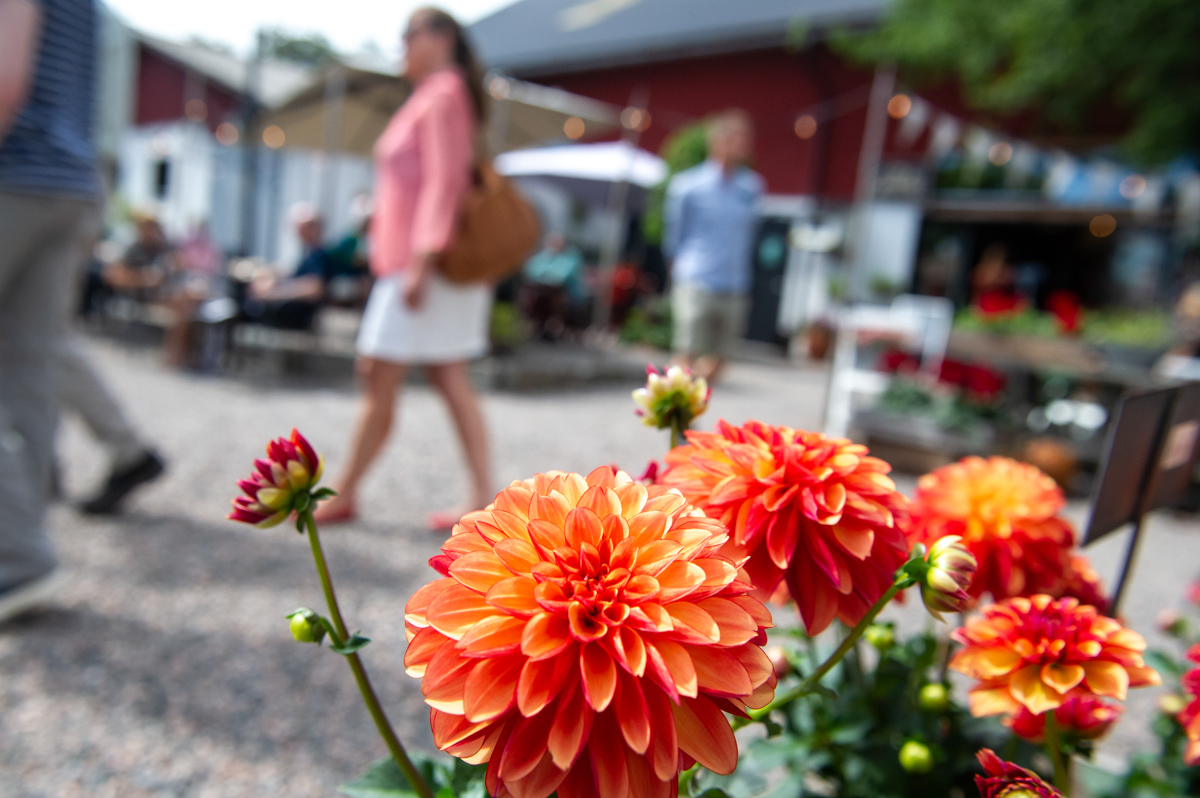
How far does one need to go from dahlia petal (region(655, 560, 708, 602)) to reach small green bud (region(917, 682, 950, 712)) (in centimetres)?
61

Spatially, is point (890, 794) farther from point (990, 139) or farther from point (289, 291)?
point (990, 139)

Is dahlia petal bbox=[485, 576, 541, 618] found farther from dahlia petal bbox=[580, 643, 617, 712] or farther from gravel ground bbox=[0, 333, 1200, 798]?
gravel ground bbox=[0, 333, 1200, 798]

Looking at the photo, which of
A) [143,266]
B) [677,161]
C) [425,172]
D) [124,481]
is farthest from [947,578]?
[677,161]

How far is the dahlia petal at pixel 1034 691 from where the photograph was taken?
70 cm

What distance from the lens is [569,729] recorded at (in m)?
0.48

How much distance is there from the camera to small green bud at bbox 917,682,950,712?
3.19ft

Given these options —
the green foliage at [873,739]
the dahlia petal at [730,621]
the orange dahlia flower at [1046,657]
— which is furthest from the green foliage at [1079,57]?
the dahlia petal at [730,621]

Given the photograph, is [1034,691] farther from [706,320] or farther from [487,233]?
[706,320]

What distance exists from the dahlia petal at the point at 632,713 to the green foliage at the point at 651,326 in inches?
423

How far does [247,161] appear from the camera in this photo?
8.52 meters

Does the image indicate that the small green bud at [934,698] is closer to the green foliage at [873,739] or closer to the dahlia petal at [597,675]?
the green foliage at [873,739]

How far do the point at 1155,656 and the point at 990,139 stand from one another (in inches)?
298

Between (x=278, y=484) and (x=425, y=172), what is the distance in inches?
97.6

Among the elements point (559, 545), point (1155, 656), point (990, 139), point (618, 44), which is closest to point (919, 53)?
point (990, 139)
